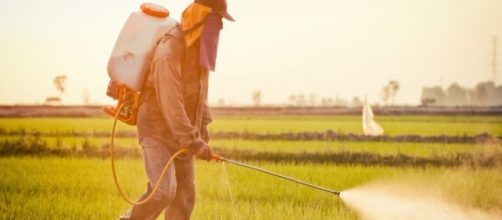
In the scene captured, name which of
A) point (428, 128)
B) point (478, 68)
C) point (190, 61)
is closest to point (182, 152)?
point (190, 61)

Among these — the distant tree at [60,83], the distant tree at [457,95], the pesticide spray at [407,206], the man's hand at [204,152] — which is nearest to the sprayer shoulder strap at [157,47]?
the man's hand at [204,152]

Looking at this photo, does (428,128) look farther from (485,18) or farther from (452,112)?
(485,18)

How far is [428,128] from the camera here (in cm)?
865

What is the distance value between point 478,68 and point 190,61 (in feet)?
11.8

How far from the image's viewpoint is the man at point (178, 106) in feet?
7.98

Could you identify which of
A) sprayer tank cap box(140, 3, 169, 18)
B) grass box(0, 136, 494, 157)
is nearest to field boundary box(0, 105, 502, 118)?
grass box(0, 136, 494, 157)

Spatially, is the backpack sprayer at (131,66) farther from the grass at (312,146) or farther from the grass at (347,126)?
the grass at (347,126)

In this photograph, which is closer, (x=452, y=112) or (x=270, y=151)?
(x=270, y=151)

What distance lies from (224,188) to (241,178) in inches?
16.9

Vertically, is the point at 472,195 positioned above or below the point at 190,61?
below

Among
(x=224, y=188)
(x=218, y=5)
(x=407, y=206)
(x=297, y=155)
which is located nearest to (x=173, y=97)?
(x=218, y=5)

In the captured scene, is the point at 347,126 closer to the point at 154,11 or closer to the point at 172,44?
the point at 154,11

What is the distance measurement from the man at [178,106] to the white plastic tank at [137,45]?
0.20 ft

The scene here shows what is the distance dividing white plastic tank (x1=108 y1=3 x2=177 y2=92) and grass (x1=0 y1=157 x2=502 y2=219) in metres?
1.19
